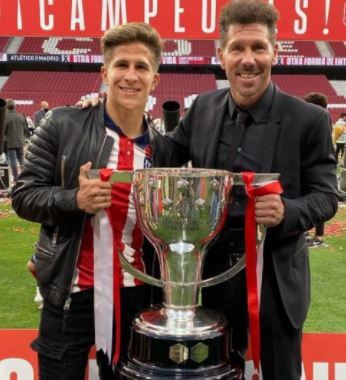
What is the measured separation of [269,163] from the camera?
151 cm

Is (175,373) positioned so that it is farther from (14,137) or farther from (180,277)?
(14,137)

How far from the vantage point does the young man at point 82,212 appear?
1.49m

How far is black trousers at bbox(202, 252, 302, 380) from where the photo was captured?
1549 mm

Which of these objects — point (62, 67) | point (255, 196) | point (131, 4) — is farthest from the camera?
point (62, 67)

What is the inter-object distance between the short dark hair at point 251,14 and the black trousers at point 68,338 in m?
0.76

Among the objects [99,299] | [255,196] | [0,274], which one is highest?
[255,196]

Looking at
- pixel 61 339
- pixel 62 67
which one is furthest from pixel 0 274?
pixel 62 67

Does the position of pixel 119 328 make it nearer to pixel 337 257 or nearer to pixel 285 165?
pixel 285 165

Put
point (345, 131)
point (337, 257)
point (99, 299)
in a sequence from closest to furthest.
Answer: point (99, 299) < point (337, 257) < point (345, 131)

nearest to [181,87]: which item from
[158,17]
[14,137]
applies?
[14,137]

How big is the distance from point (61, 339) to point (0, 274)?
3.11 m

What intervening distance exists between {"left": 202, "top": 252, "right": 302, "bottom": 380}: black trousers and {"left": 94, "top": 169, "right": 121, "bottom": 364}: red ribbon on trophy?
30 cm

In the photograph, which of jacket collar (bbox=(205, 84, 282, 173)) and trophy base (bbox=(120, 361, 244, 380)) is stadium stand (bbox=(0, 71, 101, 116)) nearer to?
jacket collar (bbox=(205, 84, 282, 173))

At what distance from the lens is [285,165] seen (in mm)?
1521
